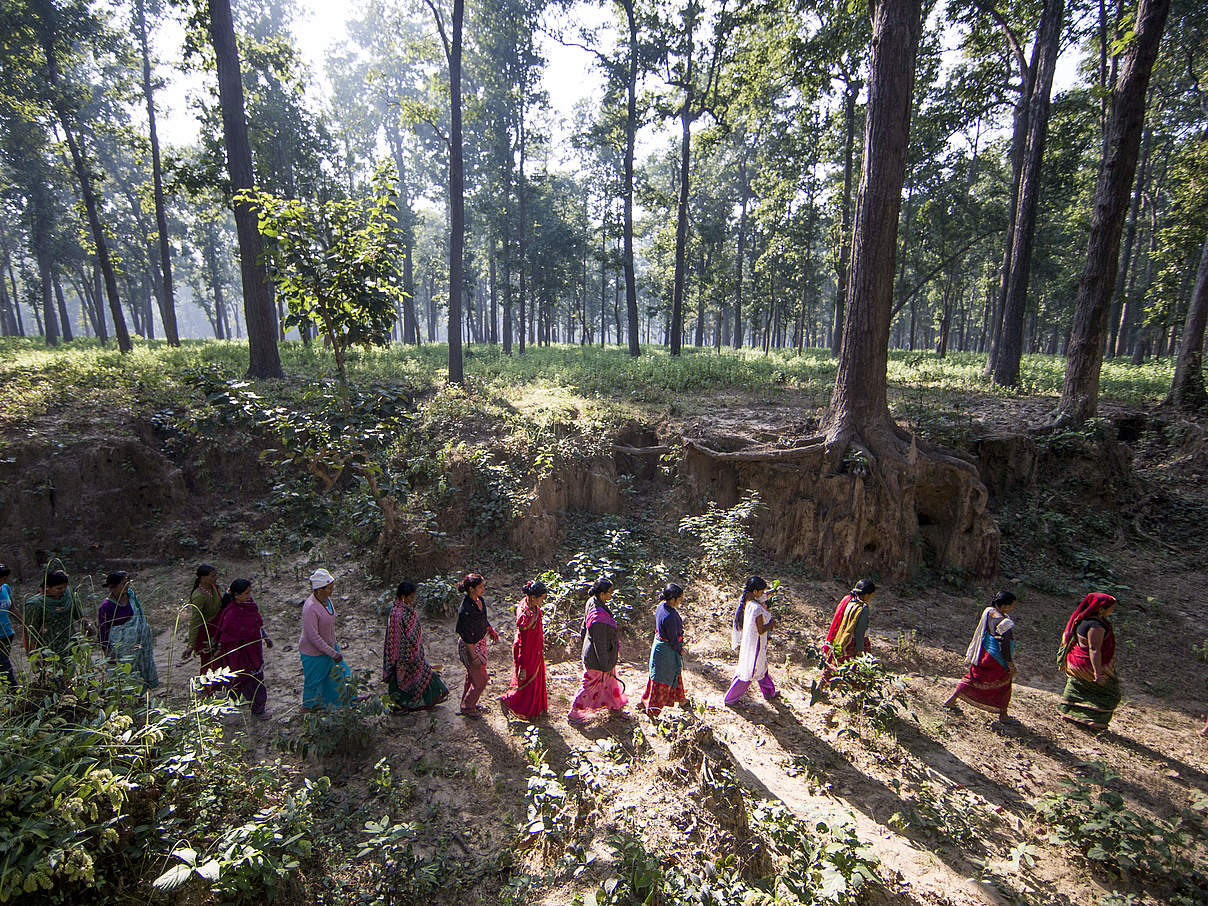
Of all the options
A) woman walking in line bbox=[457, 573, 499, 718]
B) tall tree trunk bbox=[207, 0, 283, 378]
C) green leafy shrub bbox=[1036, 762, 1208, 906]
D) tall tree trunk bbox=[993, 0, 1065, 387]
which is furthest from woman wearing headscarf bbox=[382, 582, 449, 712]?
tall tree trunk bbox=[993, 0, 1065, 387]

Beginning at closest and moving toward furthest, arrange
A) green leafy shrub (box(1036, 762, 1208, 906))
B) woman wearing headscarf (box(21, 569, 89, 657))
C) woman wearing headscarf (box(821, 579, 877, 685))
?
1. green leafy shrub (box(1036, 762, 1208, 906))
2. woman wearing headscarf (box(21, 569, 89, 657))
3. woman wearing headscarf (box(821, 579, 877, 685))

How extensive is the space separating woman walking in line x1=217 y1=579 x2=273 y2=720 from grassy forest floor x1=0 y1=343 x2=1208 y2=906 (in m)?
0.32

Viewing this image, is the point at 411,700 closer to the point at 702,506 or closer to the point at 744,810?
the point at 744,810

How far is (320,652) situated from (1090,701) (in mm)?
8849

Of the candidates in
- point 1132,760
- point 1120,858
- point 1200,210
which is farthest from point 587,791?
point 1200,210

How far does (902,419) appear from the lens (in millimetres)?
11547

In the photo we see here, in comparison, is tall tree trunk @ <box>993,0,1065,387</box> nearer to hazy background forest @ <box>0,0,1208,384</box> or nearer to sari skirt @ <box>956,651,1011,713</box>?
hazy background forest @ <box>0,0,1208,384</box>

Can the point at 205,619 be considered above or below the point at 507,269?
below

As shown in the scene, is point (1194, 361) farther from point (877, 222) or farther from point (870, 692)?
point (870, 692)

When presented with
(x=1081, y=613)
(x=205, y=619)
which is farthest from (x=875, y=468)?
(x=205, y=619)

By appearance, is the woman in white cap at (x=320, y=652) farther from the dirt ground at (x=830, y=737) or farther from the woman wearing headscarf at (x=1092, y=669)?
the woman wearing headscarf at (x=1092, y=669)

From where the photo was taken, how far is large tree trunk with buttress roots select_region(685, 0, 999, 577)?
9.07 meters

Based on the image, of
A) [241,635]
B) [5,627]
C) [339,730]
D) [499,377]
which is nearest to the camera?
[339,730]

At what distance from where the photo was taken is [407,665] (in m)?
5.82
